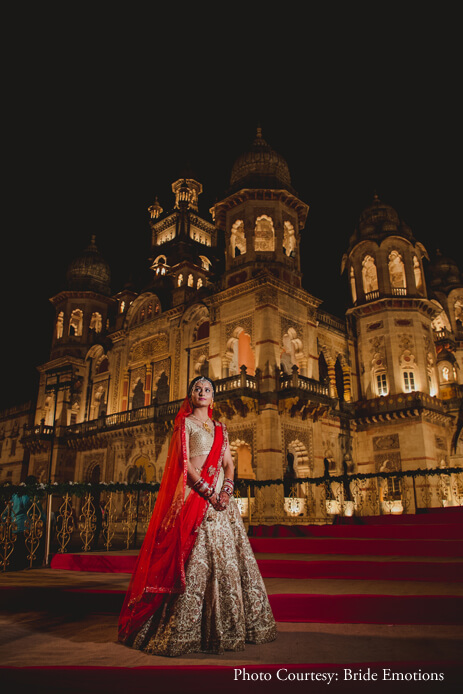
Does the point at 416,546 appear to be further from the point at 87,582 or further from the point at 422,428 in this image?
the point at 422,428

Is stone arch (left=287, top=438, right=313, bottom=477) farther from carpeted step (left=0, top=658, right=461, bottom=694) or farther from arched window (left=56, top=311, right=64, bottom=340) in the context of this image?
arched window (left=56, top=311, right=64, bottom=340)

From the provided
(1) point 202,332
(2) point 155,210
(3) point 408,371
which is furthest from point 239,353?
(2) point 155,210

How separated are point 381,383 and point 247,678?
72.6ft

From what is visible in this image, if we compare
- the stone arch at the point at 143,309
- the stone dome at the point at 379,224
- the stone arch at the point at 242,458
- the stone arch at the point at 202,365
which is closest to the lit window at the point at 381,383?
the stone dome at the point at 379,224

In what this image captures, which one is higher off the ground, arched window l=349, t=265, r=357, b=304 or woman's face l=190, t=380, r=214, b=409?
arched window l=349, t=265, r=357, b=304

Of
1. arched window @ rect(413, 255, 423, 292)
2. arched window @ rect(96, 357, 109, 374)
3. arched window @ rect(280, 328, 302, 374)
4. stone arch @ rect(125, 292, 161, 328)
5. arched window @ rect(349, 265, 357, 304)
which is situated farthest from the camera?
arched window @ rect(96, 357, 109, 374)

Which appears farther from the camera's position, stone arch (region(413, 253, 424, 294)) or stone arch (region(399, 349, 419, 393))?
stone arch (region(413, 253, 424, 294))

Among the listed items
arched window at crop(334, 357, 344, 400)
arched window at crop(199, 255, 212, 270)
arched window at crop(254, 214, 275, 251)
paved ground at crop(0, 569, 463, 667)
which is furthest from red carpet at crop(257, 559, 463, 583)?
arched window at crop(199, 255, 212, 270)

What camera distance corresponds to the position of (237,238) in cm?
2264

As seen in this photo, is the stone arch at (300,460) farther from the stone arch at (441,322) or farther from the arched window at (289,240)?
the stone arch at (441,322)

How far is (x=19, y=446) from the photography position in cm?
3441

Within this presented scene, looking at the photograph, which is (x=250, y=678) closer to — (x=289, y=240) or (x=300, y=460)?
(x=300, y=460)

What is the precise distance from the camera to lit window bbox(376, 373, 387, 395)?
23422 mm

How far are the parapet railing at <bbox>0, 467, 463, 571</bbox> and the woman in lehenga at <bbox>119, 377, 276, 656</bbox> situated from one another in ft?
16.5
